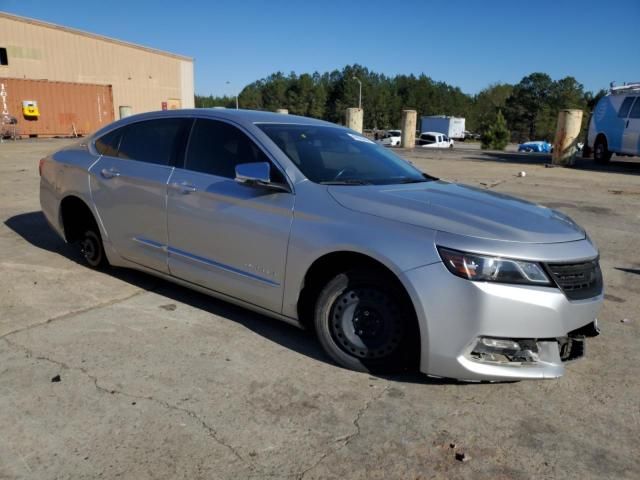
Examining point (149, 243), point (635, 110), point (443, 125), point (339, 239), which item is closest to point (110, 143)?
point (149, 243)

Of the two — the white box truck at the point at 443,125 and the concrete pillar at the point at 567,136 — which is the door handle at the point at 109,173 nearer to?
the concrete pillar at the point at 567,136

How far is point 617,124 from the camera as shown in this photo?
15.9 metres

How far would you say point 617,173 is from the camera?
15125 millimetres

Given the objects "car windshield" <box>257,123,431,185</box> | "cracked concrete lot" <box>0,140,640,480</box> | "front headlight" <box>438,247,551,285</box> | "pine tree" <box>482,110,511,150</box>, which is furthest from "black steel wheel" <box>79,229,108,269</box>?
"pine tree" <box>482,110,511,150</box>

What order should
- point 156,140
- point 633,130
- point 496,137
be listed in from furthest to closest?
point 496,137 → point 633,130 → point 156,140

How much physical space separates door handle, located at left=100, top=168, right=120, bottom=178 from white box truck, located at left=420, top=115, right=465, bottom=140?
62391 millimetres

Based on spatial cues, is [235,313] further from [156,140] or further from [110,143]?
[110,143]

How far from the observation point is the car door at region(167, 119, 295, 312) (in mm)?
3373

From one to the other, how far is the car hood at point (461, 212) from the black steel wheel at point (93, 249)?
259 cm

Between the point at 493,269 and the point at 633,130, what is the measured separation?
1522cm

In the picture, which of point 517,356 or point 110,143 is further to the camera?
point 110,143

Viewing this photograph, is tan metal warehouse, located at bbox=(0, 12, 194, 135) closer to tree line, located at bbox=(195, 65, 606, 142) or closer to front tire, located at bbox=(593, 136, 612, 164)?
front tire, located at bbox=(593, 136, 612, 164)

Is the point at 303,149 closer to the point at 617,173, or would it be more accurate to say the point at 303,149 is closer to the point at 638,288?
the point at 638,288

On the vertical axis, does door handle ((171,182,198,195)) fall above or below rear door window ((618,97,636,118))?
below
